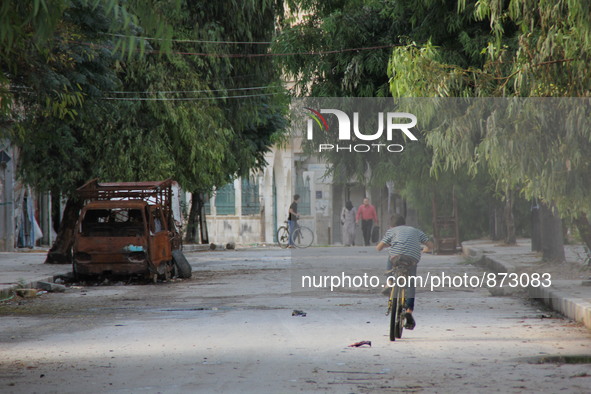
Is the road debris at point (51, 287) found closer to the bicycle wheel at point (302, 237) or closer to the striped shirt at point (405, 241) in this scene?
the striped shirt at point (405, 241)

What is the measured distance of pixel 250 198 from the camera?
5897 cm

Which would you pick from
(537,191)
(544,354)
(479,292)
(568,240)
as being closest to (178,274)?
(479,292)

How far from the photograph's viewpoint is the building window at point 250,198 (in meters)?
58.5

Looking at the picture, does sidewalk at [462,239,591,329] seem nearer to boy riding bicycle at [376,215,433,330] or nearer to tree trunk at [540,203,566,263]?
tree trunk at [540,203,566,263]

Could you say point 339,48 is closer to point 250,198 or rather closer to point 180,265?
point 180,265

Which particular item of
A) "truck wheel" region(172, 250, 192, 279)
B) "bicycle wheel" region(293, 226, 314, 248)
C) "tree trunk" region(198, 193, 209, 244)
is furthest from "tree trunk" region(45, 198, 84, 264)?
"tree trunk" region(198, 193, 209, 244)

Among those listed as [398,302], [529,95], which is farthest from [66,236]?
[398,302]

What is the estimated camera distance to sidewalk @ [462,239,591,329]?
1405 cm

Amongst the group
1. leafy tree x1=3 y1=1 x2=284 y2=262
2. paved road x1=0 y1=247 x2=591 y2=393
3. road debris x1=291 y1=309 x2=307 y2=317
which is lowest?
paved road x1=0 y1=247 x2=591 y2=393

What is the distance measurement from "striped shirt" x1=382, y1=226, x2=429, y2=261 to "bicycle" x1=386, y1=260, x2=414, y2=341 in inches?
5.3

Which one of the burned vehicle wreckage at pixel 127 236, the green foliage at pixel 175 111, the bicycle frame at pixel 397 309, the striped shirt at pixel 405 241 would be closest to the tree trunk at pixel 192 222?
the green foliage at pixel 175 111

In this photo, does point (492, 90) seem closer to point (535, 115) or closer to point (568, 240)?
point (535, 115)

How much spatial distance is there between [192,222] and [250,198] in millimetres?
15237

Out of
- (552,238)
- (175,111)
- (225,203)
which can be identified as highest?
(175,111)
